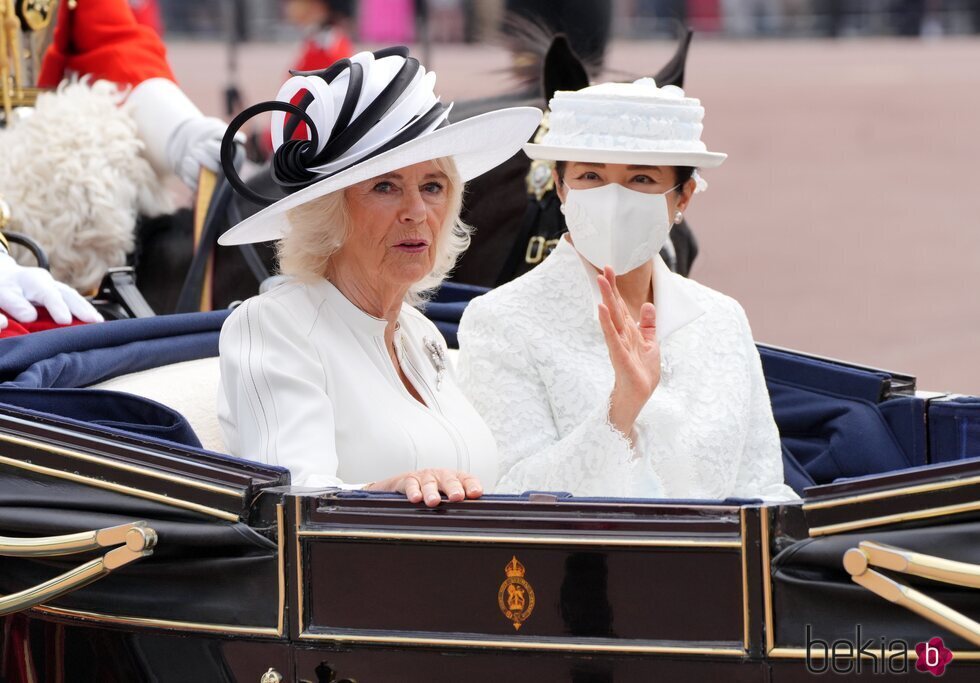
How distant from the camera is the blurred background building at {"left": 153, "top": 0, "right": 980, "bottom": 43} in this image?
16.3 m

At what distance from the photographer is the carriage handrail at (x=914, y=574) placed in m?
1.71

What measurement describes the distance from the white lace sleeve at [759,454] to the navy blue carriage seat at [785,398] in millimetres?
221

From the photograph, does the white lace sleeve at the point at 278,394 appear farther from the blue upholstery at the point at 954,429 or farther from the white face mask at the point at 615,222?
the blue upholstery at the point at 954,429

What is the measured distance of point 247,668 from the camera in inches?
78.6

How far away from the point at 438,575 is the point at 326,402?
0.33 m

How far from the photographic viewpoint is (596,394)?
2.41m

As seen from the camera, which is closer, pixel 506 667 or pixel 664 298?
pixel 506 667

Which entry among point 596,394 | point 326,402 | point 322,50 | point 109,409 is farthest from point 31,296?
point 322,50

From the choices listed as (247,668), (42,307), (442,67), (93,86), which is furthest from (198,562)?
(442,67)

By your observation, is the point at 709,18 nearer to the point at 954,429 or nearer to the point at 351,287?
the point at 954,429

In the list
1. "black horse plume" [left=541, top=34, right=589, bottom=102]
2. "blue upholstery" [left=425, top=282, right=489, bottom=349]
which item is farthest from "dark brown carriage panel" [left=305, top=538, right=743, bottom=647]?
"black horse plume" [left=541, top=34, right=589, bottom=102]

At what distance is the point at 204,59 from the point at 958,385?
10.4 metres

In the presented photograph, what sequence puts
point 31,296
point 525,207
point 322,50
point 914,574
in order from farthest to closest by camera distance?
point 322,50
point 525,207
point 31,296
point 914,574

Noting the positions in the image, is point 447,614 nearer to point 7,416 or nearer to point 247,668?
point 247,668
